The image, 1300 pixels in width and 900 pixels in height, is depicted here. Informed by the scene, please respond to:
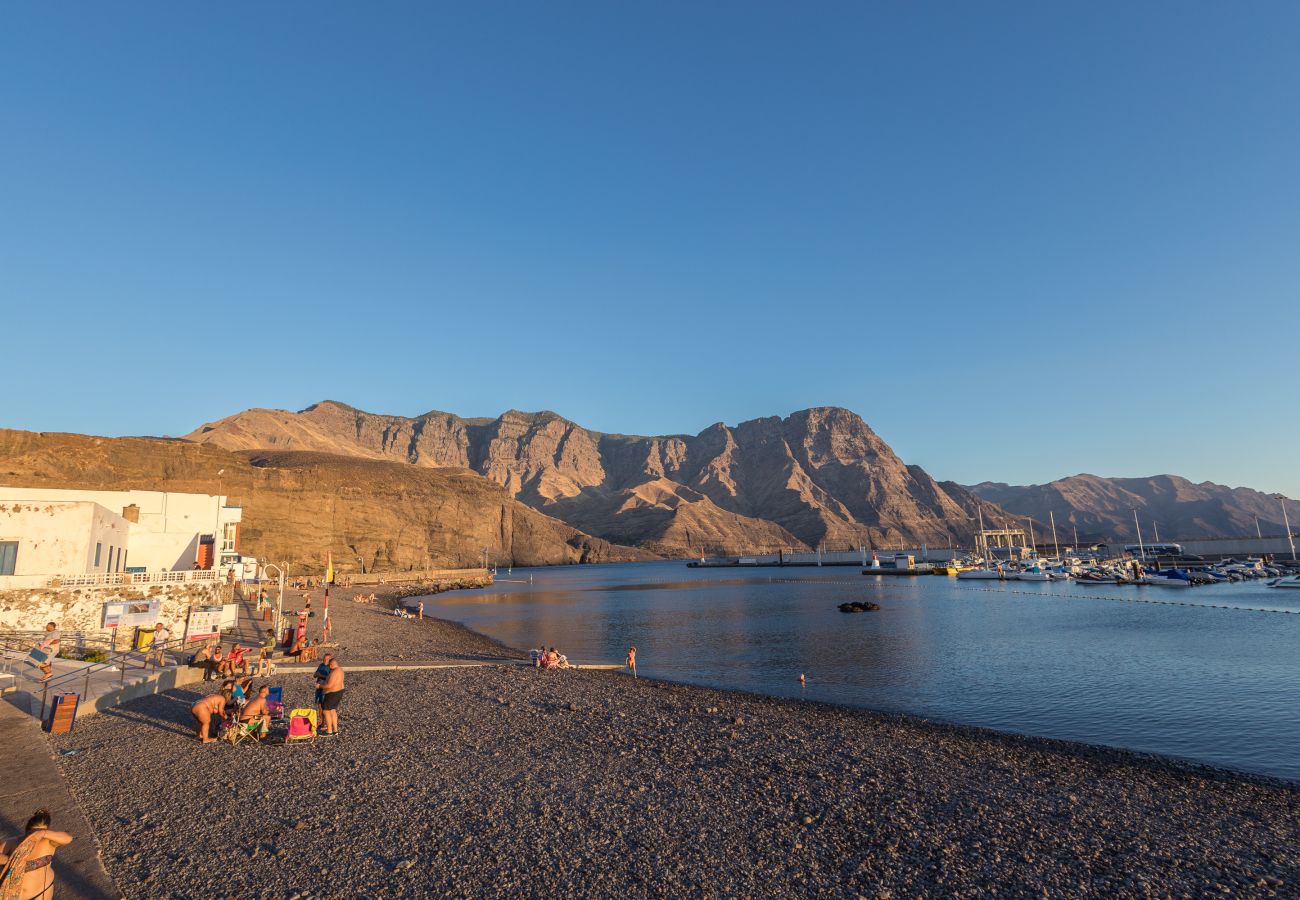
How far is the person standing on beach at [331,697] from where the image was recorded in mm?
15883

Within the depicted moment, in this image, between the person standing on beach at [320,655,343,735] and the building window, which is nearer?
the person standing on beach at [320,655,343,735]

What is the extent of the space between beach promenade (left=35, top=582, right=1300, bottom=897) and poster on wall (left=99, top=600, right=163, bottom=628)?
38.9ft

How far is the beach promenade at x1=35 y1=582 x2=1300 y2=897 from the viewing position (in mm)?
9227

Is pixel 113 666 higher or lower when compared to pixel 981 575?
higher

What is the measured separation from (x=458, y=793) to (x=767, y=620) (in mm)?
53340

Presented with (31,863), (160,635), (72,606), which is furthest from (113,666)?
(31,863)

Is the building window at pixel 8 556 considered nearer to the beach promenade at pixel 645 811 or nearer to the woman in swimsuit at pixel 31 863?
the beach promenade at pixel 645 811

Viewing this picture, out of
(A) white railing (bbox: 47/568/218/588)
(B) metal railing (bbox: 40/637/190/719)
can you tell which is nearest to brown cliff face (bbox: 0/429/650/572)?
(A) white railing (bbox: 47/568/218/588)

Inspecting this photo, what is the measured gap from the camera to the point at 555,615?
229 ft

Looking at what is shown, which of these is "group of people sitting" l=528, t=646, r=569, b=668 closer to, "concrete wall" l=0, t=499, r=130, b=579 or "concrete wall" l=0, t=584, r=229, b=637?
"concrete wall" l=0, t=584, r=229, b=637

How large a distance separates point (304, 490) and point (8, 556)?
93.5m

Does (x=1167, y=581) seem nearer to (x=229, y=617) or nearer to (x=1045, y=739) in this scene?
(x=1045, y=739)

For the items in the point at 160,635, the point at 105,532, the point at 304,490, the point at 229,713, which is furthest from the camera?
the point at 304,490

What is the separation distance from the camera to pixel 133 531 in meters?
46.0
